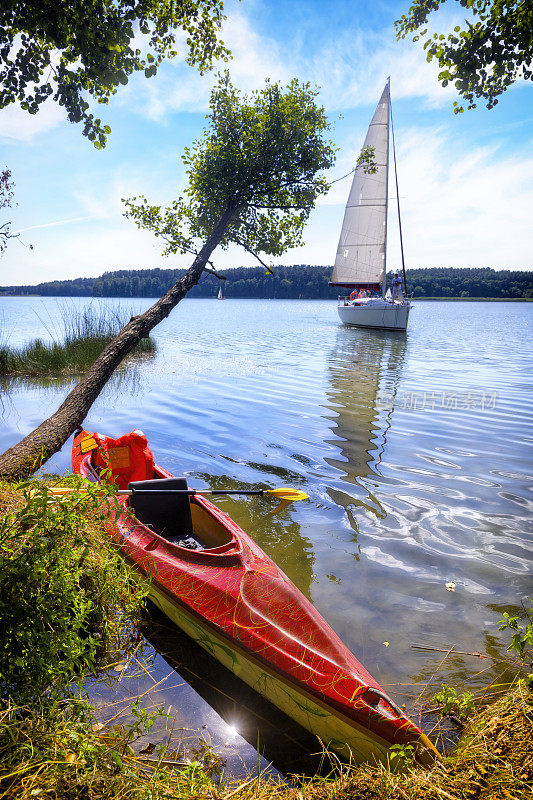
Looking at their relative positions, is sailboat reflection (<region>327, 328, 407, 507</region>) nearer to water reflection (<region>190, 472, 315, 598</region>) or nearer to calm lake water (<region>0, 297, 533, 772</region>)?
calm lake water (<region>0, 297, 533, 772</region>)

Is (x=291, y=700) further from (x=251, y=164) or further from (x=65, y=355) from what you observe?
(x=65, y=355)

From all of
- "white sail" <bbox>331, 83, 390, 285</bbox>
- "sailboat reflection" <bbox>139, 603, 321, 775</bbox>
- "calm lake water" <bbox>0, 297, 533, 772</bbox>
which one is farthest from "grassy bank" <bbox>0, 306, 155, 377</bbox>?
"white sail" <bbox>331, 83, 390, 285</bbox>

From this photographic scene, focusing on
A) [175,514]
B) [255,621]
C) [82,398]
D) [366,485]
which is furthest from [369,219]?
[255,621]

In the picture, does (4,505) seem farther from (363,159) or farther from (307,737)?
(363,159)

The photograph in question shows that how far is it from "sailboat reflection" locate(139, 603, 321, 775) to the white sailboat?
3060 centimetres

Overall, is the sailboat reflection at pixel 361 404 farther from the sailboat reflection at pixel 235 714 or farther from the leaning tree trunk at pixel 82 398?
the leaning tree trunk at pixel 82 398

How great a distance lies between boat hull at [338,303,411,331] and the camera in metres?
31.8

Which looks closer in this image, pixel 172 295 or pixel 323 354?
pixel 172 295

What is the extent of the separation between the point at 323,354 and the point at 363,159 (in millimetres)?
12667

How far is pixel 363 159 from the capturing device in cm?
981

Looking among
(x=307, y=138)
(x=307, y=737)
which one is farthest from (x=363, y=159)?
(x=307, y=737)

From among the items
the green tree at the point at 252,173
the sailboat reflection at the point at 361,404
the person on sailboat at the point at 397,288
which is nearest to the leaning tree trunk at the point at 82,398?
the green tree at the point at 252,173

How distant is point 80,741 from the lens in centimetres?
214

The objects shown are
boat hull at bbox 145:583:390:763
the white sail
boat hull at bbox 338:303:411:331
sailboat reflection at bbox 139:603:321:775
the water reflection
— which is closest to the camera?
boat hull at bbox 145:583:390:763
